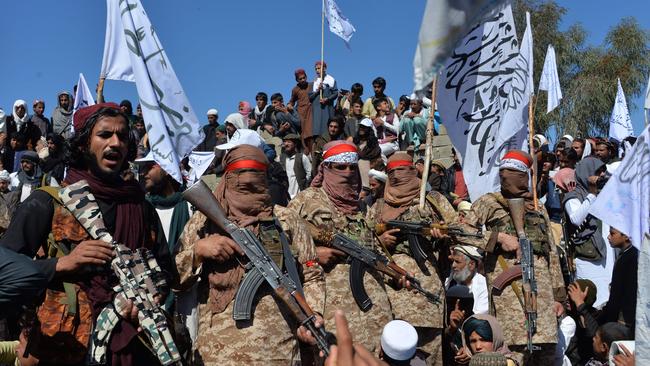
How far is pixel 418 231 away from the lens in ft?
24.8

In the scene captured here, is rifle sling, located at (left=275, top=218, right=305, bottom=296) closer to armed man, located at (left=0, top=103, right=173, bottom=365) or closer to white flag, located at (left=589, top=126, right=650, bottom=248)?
armed man, located at (left=0, top=103, right=173, bottom=365)

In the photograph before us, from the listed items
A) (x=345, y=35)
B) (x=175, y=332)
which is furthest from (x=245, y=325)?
(x=345, y=35)

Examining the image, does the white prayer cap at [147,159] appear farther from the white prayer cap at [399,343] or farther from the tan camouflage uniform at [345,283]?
the white prayer cap at [399,343]

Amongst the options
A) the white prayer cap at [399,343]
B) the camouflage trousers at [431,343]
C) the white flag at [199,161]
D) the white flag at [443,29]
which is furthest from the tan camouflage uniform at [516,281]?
the white flag at [443,29]

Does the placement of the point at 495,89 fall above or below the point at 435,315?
above

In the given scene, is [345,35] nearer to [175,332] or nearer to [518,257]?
[518,257]

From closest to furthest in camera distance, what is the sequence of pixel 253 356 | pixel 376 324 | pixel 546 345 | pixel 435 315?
1. pixel 253 356
2. pixel 376 324
3. pixel 435 315
4. pixel 546 345

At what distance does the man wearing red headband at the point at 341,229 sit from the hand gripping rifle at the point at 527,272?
61.9 inches

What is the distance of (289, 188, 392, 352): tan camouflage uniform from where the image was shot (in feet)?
22.1

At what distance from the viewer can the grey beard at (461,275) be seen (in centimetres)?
880

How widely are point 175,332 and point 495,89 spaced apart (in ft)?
15.3

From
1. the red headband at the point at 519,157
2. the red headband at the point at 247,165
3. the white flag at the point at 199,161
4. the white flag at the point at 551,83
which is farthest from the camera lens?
the white flag at the point at 551,83

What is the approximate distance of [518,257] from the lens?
26.4 ft

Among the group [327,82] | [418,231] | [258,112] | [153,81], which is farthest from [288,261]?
[258,112]
